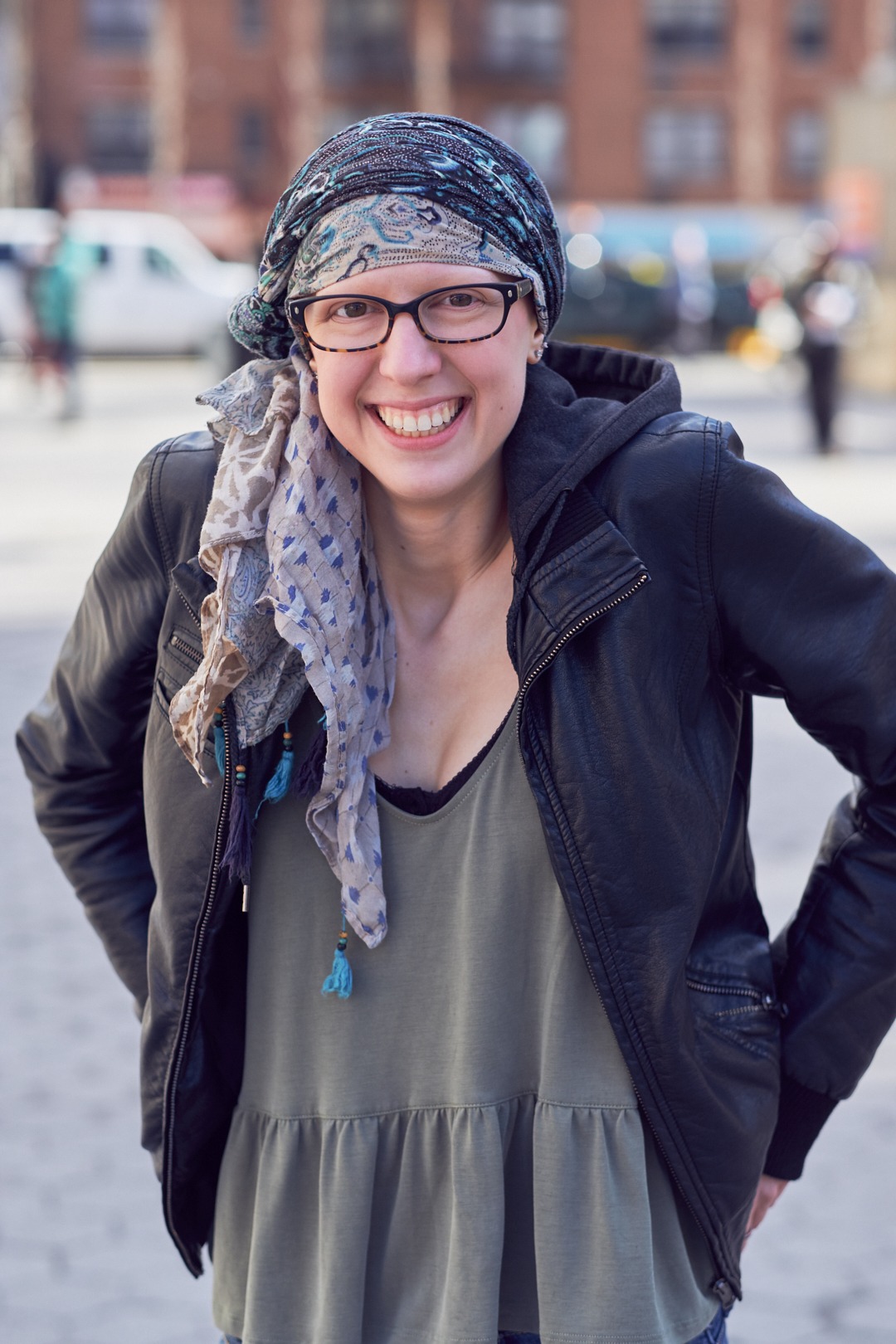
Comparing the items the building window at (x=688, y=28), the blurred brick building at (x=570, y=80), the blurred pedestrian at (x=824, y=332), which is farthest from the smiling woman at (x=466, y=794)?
the building window at (x=688, y=28)

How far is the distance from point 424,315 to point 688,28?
4773 cm

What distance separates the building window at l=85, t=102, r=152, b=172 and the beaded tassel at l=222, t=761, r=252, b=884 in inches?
1772

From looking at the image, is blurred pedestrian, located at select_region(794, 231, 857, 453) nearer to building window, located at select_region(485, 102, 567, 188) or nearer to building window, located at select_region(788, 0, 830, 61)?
building window, located at select_region(485, 102, 567, 188)

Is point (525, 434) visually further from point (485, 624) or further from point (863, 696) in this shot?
point (863, 696)

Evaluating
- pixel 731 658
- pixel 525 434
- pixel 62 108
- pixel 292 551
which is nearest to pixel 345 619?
pixel 292 551

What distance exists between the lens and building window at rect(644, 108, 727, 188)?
1826 inches

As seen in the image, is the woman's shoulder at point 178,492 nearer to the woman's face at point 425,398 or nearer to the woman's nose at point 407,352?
the woman's face at point 425,398

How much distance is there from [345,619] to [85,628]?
0.38 metres

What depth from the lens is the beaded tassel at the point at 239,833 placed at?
1.87 m

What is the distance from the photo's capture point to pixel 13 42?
4347cm

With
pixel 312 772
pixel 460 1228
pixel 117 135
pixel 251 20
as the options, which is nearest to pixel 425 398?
pixel 312 772

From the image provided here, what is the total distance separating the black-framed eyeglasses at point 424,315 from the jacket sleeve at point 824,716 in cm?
28

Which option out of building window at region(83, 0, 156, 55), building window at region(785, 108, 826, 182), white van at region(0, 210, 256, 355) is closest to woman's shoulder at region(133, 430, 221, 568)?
white van at region(0, 210, 256, 355)

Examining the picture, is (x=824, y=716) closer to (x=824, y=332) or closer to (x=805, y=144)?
(x=824, y=332)
